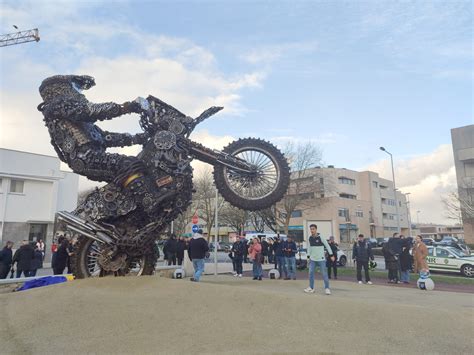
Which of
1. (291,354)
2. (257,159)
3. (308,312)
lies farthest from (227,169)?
(291,354)

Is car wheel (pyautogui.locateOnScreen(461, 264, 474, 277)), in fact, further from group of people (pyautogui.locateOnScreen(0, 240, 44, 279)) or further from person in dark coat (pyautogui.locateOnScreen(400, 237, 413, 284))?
group of people (pyautogui.locateOnScreen(0, 240, 44, 279))

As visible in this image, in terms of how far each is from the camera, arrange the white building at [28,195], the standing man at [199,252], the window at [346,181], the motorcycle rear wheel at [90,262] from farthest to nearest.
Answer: the window at [346,181] → the white building at [28,195] → the standing man at [199,252] → the motorcycle rear wheel at [90,262]

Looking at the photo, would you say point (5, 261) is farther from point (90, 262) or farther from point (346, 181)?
point (346, 181)

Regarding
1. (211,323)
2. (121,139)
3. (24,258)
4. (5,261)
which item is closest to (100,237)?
(121,139)

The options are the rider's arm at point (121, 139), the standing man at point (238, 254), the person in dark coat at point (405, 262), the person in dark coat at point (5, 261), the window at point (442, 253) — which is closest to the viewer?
the rider's arm at point (121, 139)

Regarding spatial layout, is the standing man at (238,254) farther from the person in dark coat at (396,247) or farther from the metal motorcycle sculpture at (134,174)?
the metal motorcycle sculpture at (134,174)

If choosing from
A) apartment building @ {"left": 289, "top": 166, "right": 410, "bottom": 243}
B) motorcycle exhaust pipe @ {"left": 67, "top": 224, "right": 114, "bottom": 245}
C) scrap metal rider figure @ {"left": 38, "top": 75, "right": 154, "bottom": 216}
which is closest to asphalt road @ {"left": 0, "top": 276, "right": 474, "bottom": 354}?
motorcycle exhaust pipe @ {"left": 67, "top": 224, "right": 114, "bottom": 245}

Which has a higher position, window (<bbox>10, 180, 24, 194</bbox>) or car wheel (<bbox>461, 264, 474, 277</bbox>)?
window (<bbox>10, 180, 24, 194</bbox>)

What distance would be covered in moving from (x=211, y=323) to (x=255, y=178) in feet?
13.6

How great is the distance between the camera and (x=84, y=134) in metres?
8.31

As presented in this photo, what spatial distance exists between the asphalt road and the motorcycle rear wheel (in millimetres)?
1471

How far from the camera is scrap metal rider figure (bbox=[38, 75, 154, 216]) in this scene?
8156 millimetres

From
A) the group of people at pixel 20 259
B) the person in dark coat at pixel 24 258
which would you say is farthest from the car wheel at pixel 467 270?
the person in dark coat at pixel 24 258

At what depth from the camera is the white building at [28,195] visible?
27.2 metres
